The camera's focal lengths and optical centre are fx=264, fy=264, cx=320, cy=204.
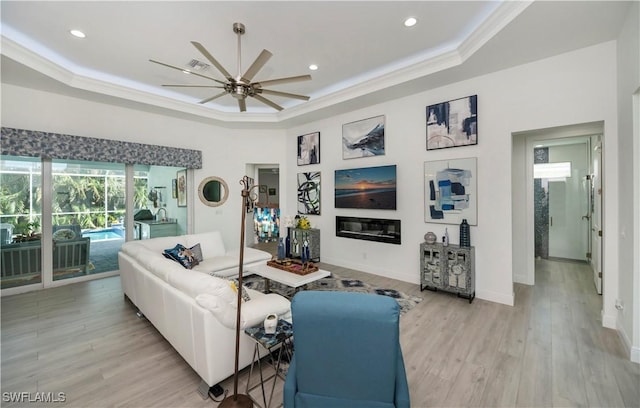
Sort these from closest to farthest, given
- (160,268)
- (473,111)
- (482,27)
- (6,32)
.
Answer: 1. (160,268)
2. (482,27)
3. (6,32)
4. (473,111)

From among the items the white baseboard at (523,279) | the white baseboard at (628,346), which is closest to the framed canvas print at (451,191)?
the white baseboard at (523,279)

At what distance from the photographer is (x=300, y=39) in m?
3.28

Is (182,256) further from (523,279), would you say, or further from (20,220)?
(523,279)

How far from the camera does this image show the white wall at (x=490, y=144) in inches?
117

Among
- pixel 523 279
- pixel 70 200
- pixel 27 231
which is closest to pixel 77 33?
pixel 70 200

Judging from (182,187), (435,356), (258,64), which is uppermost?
(258,64)

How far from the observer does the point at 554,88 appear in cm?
321

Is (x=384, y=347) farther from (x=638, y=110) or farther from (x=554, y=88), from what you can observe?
(x=554, y=88)

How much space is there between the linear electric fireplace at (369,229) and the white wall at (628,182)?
264 cm

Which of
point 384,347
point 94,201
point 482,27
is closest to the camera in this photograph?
point 384,347

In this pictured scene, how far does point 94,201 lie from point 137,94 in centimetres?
211

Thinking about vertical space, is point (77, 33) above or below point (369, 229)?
above

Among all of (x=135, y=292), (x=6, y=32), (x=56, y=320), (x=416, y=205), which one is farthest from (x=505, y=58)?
(x=56, y=320)

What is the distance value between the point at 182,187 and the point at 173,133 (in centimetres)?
118
